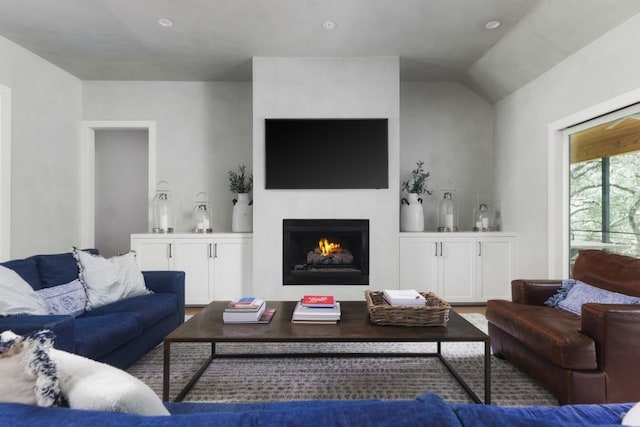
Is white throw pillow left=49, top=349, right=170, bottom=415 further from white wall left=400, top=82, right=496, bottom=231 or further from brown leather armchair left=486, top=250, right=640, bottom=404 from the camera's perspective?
white wall left=400, top=82, right=496, bottom=231

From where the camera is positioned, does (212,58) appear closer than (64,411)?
No

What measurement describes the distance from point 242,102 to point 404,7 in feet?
8.07

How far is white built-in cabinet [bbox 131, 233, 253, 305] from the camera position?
406 centimetres

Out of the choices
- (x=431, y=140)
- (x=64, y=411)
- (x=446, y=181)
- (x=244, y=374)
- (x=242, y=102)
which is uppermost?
(x=242, y=102)

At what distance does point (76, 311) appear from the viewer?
2.39 m

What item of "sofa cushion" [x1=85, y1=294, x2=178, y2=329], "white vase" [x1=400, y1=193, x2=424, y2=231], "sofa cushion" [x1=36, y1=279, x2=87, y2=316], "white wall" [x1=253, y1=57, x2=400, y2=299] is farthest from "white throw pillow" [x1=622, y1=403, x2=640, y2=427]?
"white vase" [x1=400, y1=193, x2=424, y2=231]

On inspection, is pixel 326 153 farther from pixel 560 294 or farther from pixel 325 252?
pixel 560 294

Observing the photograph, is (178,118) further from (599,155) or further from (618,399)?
(618,399)

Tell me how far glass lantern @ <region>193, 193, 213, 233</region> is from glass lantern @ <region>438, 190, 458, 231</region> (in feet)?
9.45

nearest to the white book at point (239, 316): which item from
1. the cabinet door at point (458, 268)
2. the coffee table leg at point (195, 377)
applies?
the coffee table leg at point (195, 377)

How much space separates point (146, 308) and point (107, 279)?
414 millimetres

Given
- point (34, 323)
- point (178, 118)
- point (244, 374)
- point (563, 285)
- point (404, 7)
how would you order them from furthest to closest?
1. point (178, 118)
2. point (404, 7)
3. point (563, 285)
4. point (244, 374)
5. point (34, 323)

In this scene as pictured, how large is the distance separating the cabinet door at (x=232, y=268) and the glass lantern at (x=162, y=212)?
32.2 inches

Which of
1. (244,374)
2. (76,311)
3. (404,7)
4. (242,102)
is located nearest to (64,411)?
(244,374)
